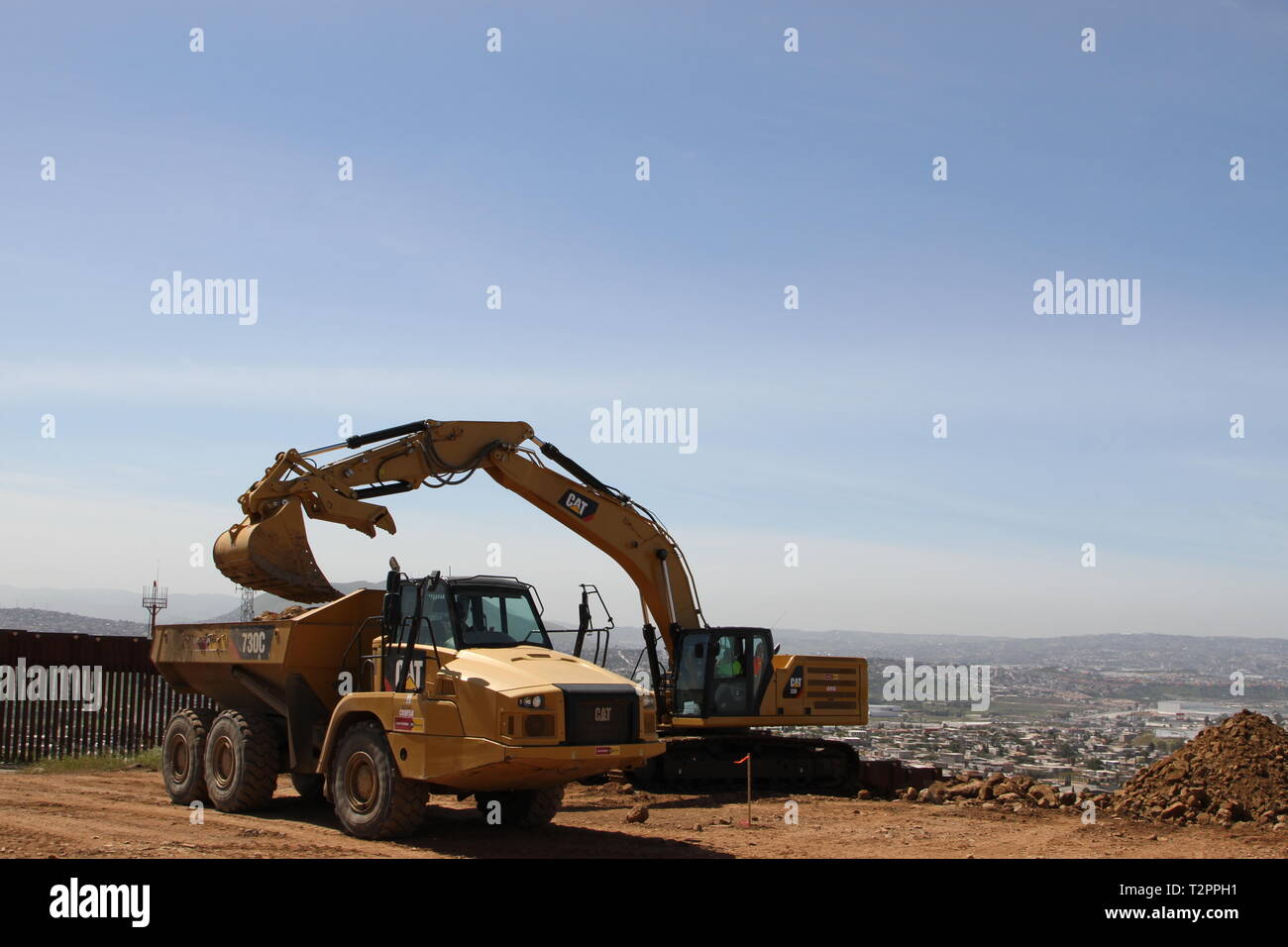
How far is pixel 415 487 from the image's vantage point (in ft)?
58.5

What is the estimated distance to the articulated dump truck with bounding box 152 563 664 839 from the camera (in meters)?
12.0

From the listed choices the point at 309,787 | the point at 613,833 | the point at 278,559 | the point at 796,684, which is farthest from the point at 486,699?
the point at 796,684

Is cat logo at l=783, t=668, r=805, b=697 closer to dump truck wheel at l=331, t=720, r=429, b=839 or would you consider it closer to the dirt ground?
the dirt ground

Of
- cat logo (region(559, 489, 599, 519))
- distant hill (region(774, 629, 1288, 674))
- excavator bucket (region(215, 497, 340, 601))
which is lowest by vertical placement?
distant hill (region(774, 629, 1288, 674))

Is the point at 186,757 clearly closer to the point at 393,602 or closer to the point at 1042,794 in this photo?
the point at 393,602

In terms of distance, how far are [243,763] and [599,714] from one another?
5.45 metres

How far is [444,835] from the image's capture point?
13.5 metres

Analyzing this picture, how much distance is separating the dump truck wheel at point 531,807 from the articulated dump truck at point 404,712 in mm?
17

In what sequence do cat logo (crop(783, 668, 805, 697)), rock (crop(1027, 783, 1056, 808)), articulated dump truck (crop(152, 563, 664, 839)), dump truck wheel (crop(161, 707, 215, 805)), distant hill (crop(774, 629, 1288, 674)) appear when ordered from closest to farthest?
articulated dump truck (crop(152, 563, 664, 839)) < dump truck wheel (crop(161, 707, 215, 805)) < rock (crop(1027, 783, 1056, 808)) < cat logo (crop(783, 668, 805, 697)) < distant hill (crop(774, 629, 1288, 674))

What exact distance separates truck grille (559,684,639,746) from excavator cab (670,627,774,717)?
21.7 feet

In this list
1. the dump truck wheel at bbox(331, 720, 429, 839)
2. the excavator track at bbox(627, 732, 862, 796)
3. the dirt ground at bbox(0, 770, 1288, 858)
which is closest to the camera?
the dirt ground at bbox(0, 770, 1288, 858)

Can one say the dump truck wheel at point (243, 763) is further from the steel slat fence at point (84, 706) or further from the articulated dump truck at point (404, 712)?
the steel slat fence at point (84, 706)

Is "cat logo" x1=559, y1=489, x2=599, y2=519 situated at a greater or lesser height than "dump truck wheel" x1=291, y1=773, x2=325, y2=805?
greater

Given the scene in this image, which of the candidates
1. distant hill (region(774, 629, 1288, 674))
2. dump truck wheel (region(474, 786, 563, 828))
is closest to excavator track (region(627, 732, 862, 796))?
dump truck wheel (region(474, 786, 563, 828))
